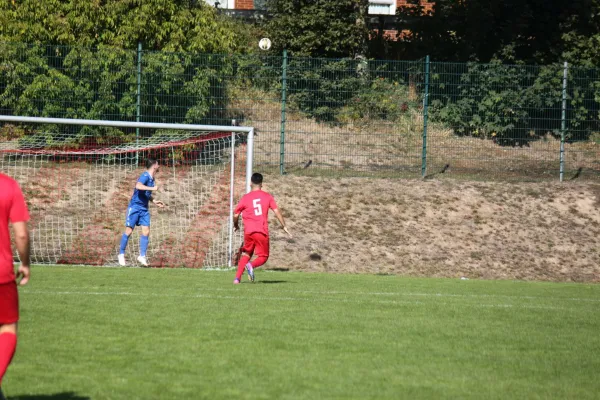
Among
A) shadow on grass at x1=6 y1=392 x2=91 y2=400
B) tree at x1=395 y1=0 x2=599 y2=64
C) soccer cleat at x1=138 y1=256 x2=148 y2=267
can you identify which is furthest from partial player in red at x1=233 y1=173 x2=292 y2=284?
tree at x1=395 y1=0 x2=599 y2=64

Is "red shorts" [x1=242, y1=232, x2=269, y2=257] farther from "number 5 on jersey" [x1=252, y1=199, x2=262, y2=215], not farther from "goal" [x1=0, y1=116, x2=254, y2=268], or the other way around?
"goal" [x1=0, y1=116, x2=254, y2=268]

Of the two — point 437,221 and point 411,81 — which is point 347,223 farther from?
point 411,81

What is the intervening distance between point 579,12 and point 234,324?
Answer: 22167 mm

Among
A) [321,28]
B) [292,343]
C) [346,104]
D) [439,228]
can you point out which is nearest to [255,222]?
[292,343]

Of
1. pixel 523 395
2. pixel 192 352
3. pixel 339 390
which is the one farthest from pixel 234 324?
pixel 523 395

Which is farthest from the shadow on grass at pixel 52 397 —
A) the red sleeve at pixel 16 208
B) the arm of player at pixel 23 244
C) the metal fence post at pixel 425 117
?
the metal fence post at pixel 425 117

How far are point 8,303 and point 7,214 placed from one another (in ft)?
1.87

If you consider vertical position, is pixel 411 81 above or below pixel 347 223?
above

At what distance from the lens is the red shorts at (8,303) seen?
570 cm

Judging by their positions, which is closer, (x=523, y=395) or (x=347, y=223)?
(x=523, y=395)

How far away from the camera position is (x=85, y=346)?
8078mm

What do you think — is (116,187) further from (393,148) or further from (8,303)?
(8,303)

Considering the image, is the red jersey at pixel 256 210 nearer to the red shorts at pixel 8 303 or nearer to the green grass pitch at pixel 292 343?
the green grass pitch at pixel 292 343

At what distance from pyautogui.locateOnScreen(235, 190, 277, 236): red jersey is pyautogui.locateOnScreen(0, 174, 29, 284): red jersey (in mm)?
8202
